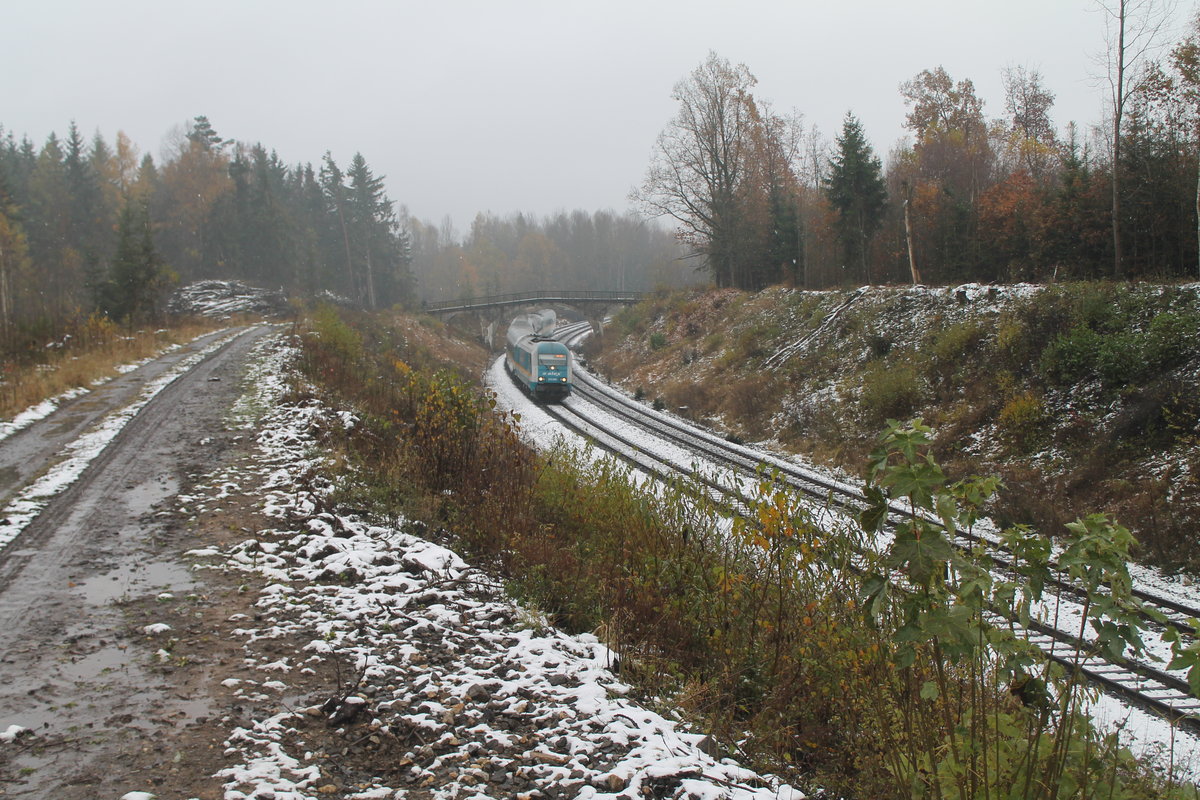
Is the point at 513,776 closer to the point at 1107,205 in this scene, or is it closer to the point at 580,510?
the point at 580,510

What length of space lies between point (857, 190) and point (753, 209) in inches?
367

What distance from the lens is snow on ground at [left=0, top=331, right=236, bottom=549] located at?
725cm

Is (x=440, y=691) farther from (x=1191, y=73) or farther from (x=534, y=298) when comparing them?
(x=534, y=298)

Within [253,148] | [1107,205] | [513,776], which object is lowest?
[513,776]

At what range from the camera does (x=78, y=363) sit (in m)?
17.0

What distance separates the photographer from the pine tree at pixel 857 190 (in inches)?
1323

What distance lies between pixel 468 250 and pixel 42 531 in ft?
401

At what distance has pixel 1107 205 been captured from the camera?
2072cm

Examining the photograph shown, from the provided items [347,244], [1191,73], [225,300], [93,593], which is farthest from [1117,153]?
[347,244]

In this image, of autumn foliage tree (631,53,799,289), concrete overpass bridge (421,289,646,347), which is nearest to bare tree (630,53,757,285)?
autumn foliage tree (631,53,799,289)

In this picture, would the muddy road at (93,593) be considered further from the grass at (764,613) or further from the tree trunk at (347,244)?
the tree trunk at (347,244)

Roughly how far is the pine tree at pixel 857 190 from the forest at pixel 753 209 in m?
0.10

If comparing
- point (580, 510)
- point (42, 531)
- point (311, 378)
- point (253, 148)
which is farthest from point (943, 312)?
point (253, 148)

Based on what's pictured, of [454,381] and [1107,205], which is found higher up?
[1107,205]
